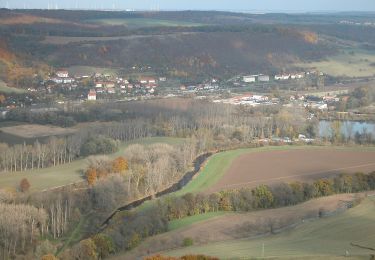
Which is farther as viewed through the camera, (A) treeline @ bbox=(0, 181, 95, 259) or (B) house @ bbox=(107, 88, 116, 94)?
(B) house @ bbox=(107, 88, 116, 94)

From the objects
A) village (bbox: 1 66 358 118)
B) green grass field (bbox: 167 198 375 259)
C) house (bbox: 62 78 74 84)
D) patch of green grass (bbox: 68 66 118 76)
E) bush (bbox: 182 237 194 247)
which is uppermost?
green grass field (bbox: 167 198 375 259)

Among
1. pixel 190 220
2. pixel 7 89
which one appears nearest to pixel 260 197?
pixel 190 220

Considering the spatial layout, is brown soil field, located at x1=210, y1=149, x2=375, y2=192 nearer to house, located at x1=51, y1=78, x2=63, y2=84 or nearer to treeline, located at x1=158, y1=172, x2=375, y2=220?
treeline, located at x1=158, y1=172, x2=375, y2=220

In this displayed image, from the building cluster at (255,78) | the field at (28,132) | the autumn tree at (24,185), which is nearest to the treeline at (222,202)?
the autumn tree at (24,185)

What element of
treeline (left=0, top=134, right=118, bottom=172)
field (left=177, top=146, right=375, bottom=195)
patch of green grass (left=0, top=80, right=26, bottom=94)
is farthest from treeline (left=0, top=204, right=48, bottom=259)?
patch of green grass (left=0, top=80, right=26, bottom=94)

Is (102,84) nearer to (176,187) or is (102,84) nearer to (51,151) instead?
(51,151)

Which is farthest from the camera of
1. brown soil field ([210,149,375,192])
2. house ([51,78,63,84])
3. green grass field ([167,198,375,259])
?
house ([51,78,63,84])
